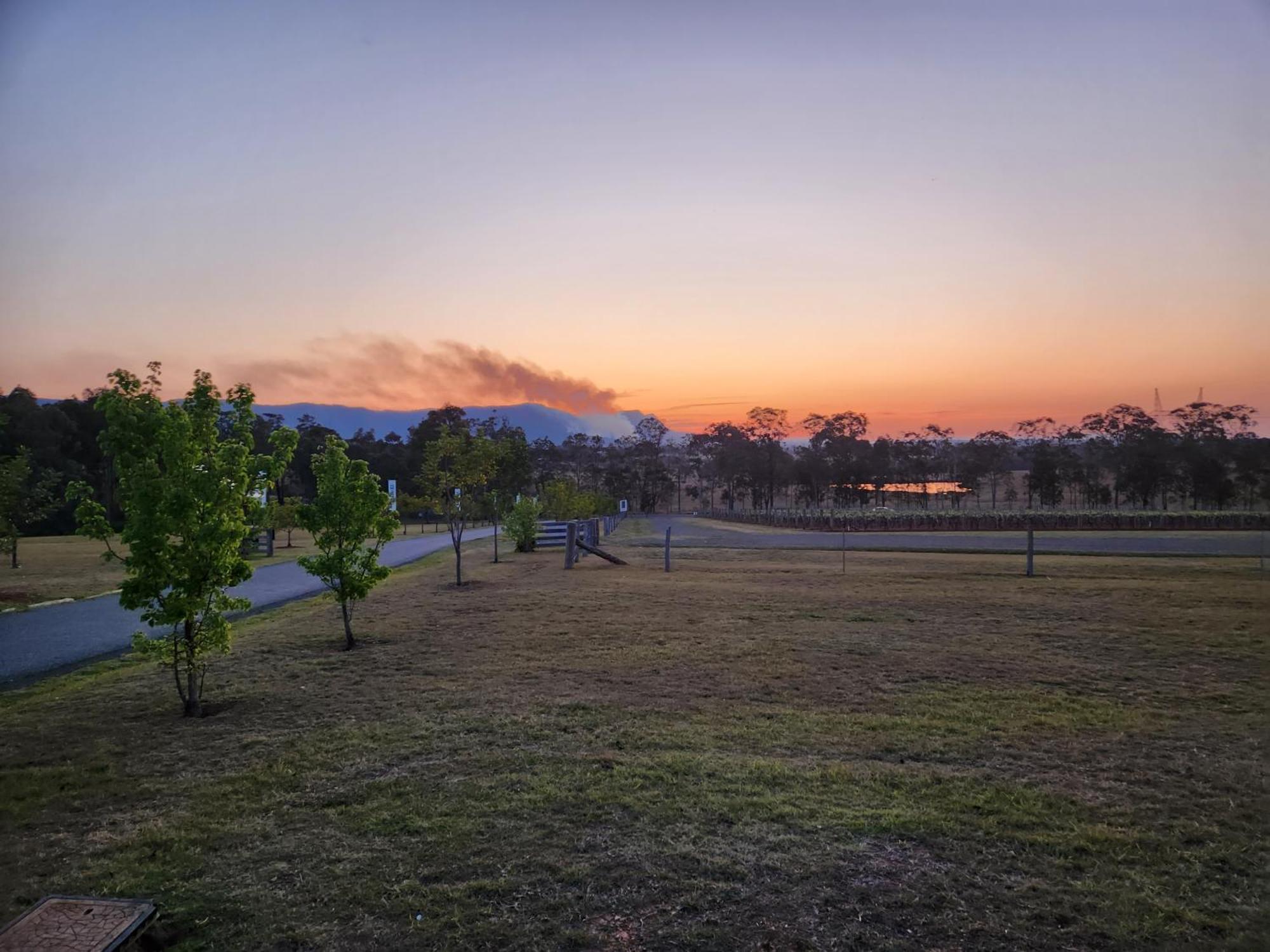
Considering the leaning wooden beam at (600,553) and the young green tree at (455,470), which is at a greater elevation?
the young green tree at (455,470)

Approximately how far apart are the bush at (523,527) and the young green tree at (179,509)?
62.3 ft

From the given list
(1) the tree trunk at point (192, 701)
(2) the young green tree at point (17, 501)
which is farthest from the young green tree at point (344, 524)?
(2) the young green tree at point (17, 501)

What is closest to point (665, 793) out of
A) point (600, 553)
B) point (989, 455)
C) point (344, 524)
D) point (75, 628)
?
point (344, 524)

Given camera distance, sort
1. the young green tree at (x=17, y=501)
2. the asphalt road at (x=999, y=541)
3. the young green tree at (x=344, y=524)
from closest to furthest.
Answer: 1. the young green tree at (x=344, y=524)
2. the young green tree at (x=17, y=501)
3. the asphalt road at (x=999, y=541)

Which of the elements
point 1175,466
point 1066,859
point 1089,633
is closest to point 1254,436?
point 1175,466

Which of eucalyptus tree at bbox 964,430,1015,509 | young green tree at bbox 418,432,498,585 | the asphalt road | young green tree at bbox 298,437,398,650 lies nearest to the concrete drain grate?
young green tree at bbox 298,437,398,650

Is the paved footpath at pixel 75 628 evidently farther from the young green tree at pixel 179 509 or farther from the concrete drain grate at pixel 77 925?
the concrete drain grate at pixel 77 925

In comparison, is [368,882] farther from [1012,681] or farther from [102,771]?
[1012,681]

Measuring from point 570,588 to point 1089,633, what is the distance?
9.92 meters

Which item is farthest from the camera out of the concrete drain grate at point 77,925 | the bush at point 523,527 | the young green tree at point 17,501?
the bush at point 523,527

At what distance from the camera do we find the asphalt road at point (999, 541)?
2546cm

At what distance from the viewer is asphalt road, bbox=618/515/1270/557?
25.5 meters

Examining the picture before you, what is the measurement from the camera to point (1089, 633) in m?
10.7

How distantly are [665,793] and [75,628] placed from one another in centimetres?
1221
